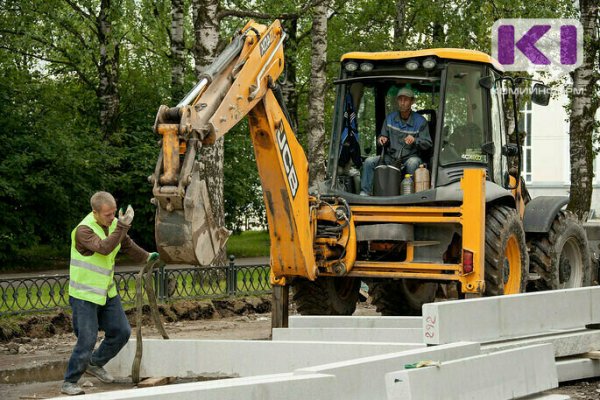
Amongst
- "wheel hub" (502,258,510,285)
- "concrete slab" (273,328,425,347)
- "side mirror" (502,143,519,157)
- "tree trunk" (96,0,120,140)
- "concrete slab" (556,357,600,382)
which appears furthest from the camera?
"tree trunk" (96,0,120,140)

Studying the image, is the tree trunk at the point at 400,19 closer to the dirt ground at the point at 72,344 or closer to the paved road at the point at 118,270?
the paved road at the point at 118,270

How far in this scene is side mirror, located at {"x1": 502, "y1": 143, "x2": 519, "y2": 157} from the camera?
603 inches

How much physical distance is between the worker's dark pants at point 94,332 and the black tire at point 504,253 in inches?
183

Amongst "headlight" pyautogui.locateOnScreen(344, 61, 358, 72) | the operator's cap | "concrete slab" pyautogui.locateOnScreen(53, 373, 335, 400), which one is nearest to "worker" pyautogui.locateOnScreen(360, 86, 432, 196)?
the operator's cap

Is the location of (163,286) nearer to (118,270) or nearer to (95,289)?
(95,289)

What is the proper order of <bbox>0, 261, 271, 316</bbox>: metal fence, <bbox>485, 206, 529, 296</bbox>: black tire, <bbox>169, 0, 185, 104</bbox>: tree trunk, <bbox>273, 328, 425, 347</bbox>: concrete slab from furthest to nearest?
1. <bbox>169, 0, 185, 104</bbox>: tree trunk
2. <bbox>0, 261, 271, 316</bbox>: metal fence
3. <bbox>485, 206, 529, 296</bbox>: black tire
4. <bbox>273, 328, 425, 347</bbox>: concrete slab

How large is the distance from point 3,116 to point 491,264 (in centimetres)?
1571

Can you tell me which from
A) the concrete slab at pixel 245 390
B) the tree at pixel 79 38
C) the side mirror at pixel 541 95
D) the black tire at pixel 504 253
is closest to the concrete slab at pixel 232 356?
the concrete slab at pixel 245 390

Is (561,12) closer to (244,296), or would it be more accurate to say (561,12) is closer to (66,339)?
(244,296)

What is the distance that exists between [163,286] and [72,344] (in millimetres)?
3210

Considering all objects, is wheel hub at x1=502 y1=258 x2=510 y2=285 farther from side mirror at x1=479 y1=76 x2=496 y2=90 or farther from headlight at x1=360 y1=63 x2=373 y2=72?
headlight at x1=360 y1=63 x2=373 y2=72

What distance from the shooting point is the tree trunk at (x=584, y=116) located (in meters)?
27.2

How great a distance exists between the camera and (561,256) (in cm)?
1625

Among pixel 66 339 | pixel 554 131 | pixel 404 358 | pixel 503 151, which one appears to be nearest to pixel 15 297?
pixel 66 339
